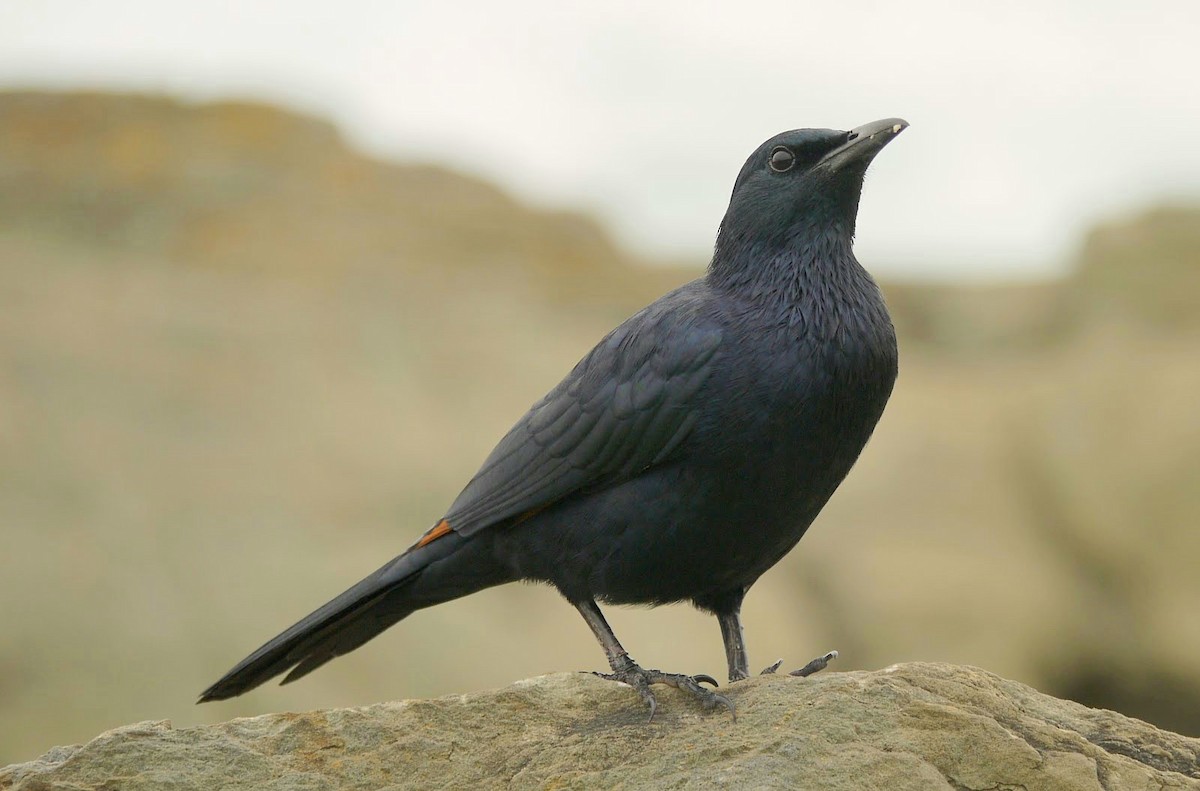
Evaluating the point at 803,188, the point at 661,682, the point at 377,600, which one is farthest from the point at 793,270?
the point at 377,600

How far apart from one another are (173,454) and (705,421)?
27.3 ft

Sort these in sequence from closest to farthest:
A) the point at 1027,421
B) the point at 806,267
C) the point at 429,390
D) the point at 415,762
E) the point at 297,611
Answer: the point at 415,762 → the point at 806,267 → the point at 297,611 → the point at 429,390 → the point at 1027,421

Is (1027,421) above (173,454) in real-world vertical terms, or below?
below

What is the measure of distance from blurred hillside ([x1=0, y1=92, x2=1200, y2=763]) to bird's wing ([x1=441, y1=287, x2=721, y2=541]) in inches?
201

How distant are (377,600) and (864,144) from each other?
256 cm

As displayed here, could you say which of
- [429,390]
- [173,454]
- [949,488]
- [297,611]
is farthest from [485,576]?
[949,488]

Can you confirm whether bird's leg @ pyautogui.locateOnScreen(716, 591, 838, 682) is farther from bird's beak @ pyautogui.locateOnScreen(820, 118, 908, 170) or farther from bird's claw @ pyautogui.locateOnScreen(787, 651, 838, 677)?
bird's beak @ pyautogui.locateOnScreen(820, 118, 908, 170)

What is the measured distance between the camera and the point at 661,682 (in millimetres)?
4504

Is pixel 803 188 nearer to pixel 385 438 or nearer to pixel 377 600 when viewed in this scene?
pixel 377 600

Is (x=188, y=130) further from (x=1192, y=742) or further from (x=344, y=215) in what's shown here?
(x=1192, y=742)

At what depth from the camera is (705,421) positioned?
4.54 m

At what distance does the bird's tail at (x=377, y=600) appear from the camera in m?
5.13

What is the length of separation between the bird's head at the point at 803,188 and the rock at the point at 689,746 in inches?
66.2

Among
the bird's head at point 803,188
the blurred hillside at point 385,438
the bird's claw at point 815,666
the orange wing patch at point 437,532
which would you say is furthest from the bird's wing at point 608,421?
the blurred hillside at point 385,438
